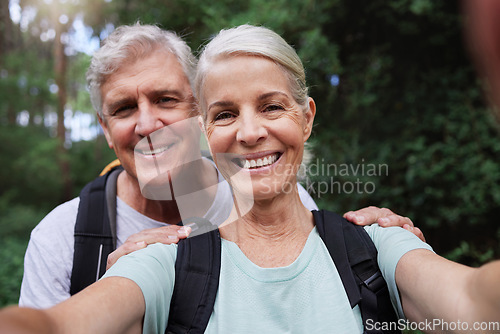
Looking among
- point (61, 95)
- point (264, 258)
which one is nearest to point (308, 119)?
point (264, 258)

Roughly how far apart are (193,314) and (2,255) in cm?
829

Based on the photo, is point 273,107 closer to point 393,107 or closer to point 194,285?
point 194,285

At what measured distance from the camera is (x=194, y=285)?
1602 millimetres

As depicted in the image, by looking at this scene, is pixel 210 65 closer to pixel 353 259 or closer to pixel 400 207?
pixel 353 259

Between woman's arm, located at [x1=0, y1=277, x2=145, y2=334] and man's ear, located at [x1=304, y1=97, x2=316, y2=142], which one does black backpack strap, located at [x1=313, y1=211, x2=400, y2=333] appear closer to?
man's ear, located at [x1=304, y1=97, x2=316, y2=142]

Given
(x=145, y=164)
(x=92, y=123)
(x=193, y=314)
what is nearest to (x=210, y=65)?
(x=145, y=164)

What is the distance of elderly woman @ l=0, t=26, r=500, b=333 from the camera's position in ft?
4.41

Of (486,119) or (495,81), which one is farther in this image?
(486,119)

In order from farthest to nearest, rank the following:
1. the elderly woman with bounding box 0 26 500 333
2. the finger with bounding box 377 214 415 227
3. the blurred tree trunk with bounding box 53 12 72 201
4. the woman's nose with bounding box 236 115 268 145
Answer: the blurred tree trunk with bounding box 53 12 72 201
the finger with bounding box 377 214 415 227
the woman's nose with bounding box 236 115 268 145
the elderly woman with bounding box 0 26 500 333

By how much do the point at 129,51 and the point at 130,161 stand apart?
725 millimetres

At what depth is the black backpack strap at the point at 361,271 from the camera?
1602mm

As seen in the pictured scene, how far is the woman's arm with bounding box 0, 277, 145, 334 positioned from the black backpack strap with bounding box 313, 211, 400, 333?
2.72ft

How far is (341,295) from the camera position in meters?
1.63

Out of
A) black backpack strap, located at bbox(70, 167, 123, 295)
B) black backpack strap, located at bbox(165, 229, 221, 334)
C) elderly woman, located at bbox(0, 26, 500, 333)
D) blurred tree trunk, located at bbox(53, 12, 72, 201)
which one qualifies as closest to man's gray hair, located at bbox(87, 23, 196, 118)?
black backpack strap, located at bbox(70, 167, 123, 295)
